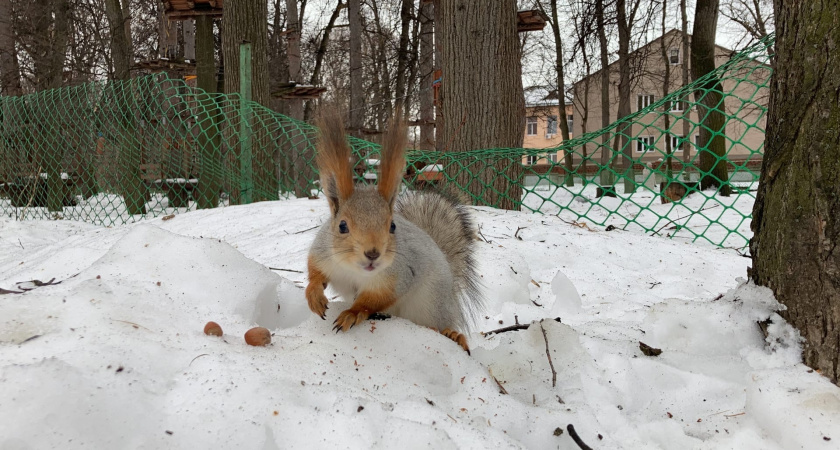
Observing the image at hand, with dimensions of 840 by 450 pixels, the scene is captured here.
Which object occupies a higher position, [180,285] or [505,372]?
A: [180,285]

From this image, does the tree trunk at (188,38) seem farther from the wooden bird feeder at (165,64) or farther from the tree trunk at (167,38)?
the wooden bird feeder at (165,64)

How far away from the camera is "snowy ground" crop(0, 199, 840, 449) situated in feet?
2.80

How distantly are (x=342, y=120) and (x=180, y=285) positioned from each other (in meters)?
0.61

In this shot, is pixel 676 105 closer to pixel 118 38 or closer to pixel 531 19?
pixel 531 19

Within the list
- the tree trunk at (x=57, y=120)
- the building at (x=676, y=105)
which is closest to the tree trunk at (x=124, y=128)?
the tree trunk at (x=57, y=120)

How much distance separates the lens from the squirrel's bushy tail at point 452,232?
1.90m

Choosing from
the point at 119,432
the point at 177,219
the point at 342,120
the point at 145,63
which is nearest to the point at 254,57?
the point at 177,219

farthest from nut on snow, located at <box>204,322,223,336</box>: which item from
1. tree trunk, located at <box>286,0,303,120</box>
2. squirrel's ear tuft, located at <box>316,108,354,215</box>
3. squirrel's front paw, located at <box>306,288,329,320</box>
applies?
tree trunk, located at <box>286,0,303,120</box>

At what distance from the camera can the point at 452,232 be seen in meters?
1.95

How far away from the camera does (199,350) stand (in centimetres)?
108

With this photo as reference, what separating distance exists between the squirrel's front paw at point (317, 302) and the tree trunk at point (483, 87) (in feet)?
9.03

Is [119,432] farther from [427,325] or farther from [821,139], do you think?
[821,139]

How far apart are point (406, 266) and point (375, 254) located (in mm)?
172

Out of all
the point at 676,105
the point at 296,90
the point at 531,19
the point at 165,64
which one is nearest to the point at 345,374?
the point at 676,105
